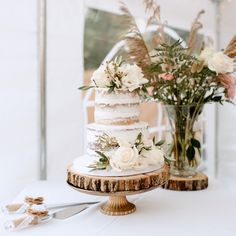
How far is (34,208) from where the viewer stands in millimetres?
1177

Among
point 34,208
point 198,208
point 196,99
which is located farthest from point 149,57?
point 34,208

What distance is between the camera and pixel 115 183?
111 cm

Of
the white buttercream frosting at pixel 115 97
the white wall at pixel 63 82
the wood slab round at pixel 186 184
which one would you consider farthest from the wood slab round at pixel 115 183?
the white wall at pixel 63 82

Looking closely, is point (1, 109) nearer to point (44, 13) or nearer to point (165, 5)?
point (44, 13)

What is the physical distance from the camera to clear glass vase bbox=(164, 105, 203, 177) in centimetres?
153

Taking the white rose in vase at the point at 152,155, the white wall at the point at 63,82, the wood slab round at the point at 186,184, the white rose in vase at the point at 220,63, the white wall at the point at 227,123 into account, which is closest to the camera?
the white rose in vase at the point at 152,155

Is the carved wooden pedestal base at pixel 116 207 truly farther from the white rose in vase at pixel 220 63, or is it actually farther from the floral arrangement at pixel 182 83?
the white rose in vase at pixel 220 63

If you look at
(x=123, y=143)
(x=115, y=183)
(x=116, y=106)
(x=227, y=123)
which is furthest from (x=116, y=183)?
(x=227, y=123)

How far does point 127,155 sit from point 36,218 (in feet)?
1.16

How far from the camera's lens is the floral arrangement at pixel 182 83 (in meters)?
1.44

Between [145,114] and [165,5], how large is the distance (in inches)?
27.8

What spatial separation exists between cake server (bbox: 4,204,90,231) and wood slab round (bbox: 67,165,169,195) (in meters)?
0.13

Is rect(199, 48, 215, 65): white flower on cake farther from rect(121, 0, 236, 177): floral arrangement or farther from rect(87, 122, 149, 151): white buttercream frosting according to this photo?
rect(87, 122, 149, 151): white buttercream frosting

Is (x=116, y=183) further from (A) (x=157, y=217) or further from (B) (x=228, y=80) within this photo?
(B) (x=228, y=80)
